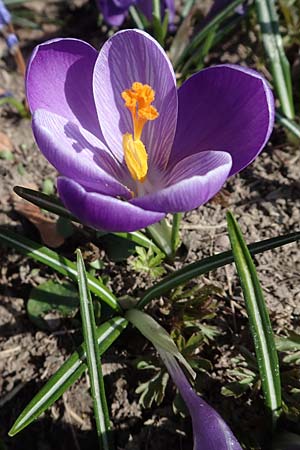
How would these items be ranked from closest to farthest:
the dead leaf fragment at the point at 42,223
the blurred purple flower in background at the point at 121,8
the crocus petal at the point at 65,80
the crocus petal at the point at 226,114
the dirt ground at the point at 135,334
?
the crocus petal at the point at 226,114, the crocus petal at the point at 65,80, the dirt ground at the point at 135,334, the dead leaf fragment at the point at 42,223, the blurred purple flower in background at the point at 121,8

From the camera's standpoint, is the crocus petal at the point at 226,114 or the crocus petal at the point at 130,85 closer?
the crocus petal at the point at 226,114

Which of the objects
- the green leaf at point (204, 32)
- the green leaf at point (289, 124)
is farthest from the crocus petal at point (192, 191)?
the green leaf at point (204, 32)

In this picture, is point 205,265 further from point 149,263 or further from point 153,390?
point 153,390

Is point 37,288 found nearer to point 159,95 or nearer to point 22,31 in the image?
point 159,95

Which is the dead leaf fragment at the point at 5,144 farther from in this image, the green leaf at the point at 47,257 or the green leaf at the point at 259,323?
the green leaf at the point at 259,323

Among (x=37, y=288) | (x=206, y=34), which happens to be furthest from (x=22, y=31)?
(x=37, y=288)

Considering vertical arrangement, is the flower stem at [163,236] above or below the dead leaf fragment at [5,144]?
below

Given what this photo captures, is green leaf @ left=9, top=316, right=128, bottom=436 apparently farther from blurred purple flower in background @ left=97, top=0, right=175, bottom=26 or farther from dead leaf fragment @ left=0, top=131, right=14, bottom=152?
blurred purple flower in background @ left=97, top=0, right=175, bottom=26
